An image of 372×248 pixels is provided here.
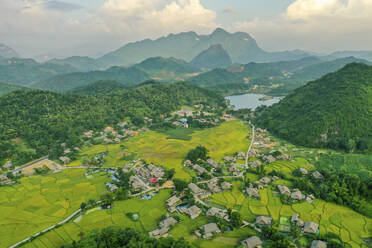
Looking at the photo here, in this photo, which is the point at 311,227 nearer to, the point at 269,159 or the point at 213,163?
the point at 269,159

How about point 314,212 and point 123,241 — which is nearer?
point 123,241

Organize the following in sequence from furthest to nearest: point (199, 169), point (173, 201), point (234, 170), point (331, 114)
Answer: point (331, 114) → point (199, 169) → point (234, 170) → point (173, 201)

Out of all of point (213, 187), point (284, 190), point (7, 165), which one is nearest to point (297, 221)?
point (284, 190)

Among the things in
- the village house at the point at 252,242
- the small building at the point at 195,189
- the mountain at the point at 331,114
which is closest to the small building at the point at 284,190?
the village house at the point at 252,242

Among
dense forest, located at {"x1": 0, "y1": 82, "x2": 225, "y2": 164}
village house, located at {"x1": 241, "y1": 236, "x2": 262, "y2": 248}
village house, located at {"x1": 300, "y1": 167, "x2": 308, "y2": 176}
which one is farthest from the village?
dense forest, located at {"x1": 0, "y1": 82, "x2": 225, "y2": 164}

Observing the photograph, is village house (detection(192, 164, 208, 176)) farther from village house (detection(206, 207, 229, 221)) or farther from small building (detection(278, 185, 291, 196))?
small building (detection(278, 185, 291, 196))

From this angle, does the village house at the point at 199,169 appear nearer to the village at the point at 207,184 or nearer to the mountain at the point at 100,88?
the village at the point at 207,184
